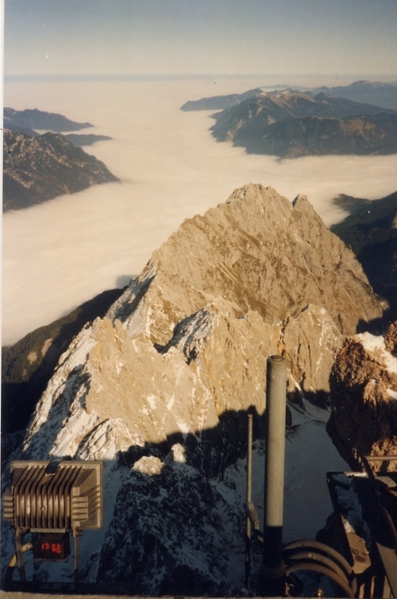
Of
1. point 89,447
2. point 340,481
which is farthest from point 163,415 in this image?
point 340,481

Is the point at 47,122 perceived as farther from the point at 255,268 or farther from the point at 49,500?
the point at 255,268

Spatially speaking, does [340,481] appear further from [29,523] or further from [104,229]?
[104,229]

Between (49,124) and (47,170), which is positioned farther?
(47,170)

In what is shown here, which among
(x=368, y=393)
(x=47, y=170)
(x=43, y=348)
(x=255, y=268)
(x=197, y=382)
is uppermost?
(x=47, y=170)

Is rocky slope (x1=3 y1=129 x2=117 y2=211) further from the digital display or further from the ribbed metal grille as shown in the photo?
the digital display

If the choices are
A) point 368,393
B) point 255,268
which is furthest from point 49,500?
point 255,268

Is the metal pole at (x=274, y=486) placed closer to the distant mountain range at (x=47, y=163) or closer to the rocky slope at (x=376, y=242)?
the distant mountain range at (x=47, y=163)
